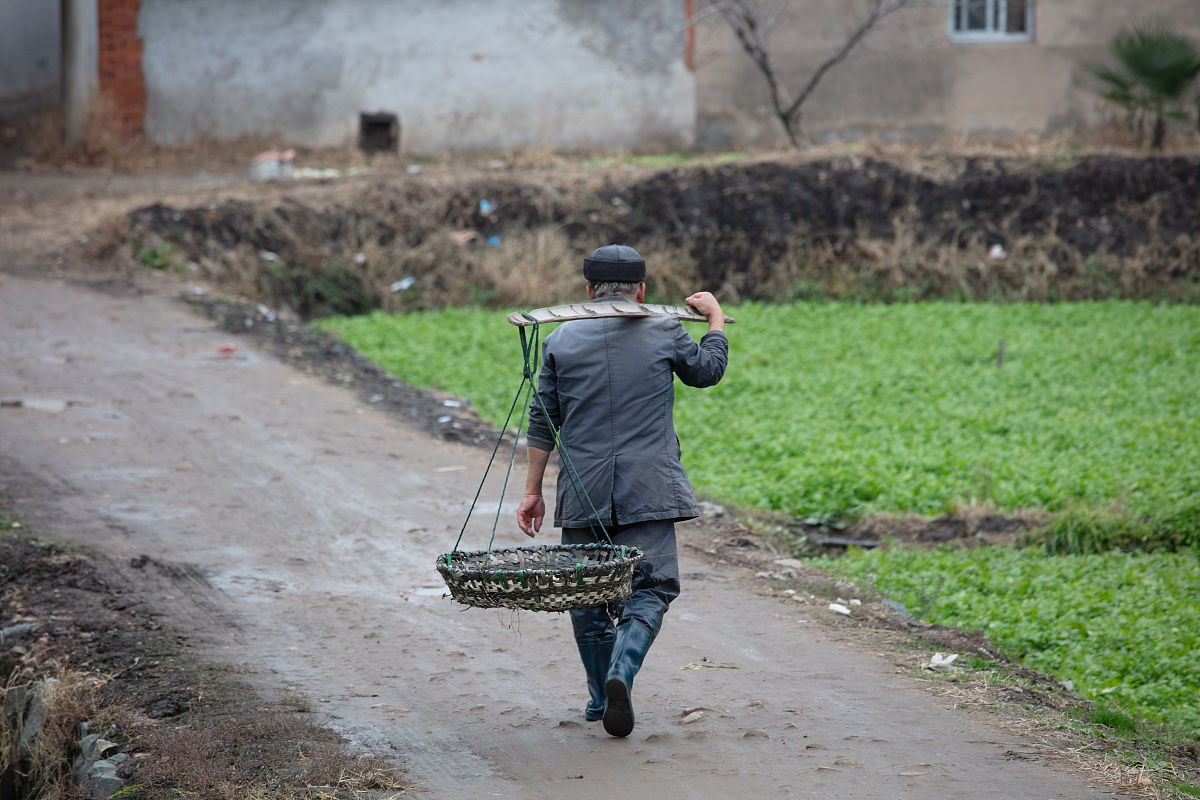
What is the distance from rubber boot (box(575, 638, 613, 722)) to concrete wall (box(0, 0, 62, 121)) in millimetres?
20501

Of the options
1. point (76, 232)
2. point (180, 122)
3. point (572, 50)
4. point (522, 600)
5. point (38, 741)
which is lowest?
point (38, 741)

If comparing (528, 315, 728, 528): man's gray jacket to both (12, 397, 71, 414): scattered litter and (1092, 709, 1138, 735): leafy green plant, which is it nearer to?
(1092, 709, 1138, 735): leafy green plant

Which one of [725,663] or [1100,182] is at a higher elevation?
[1100,182]

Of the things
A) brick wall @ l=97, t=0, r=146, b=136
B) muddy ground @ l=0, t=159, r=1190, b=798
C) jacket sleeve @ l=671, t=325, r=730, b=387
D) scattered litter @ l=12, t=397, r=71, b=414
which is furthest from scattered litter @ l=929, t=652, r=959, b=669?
brick wall @ l=97, t=0, r=146, b=136

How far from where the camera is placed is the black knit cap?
4.99 metres

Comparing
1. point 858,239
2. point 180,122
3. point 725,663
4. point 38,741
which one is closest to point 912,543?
point 725,663

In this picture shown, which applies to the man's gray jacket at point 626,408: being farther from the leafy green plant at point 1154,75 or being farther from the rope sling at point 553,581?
the leafy green plant at point 1154,75

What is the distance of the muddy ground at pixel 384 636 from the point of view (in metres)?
4.78

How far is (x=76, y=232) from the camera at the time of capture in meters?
16.5

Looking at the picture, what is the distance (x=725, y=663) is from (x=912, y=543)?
336 cm

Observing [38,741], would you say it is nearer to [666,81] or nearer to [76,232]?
[76,232]

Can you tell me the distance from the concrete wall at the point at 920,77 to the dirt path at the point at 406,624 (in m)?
12.8

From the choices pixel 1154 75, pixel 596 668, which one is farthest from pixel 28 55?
pixel 596 668

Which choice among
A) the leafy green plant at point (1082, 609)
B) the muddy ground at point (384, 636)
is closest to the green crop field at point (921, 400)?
the leafy green plant at point (1082, 609)
